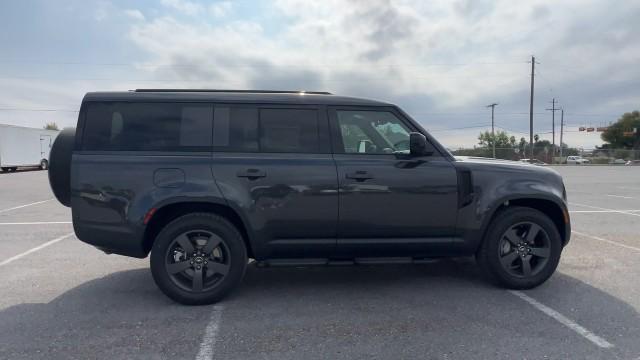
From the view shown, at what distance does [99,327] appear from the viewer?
12.3 ft

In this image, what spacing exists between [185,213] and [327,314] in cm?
169

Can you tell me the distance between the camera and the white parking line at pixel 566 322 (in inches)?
135

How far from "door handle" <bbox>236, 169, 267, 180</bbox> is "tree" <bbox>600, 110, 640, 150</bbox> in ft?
298

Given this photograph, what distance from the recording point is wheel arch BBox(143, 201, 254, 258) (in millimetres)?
4227

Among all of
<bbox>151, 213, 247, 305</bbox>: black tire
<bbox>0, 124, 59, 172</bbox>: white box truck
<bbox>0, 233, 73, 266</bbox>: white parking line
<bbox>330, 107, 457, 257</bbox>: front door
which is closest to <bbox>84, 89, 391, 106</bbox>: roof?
<bbox>330, 107, 457, 257</bbox>: front door

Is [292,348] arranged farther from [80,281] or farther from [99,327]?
[80,281]

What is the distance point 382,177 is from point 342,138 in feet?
1.84

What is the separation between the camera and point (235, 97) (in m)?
4.35

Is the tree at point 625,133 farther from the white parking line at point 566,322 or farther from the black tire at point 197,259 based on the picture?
the black tire at point 197,259

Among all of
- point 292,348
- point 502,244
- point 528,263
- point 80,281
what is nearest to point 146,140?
point 80,281

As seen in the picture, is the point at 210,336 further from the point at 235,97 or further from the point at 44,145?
the point at 44,145

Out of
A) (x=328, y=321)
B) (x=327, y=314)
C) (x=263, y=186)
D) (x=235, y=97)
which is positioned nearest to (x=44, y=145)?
(x=235, y=97)

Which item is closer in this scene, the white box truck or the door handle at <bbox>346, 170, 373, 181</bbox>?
the door handle at <bbox>346, 170, 373, 181</bbox>

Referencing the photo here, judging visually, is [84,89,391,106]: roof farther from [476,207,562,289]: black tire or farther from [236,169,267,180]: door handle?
[476,207,562,289]: black tire
